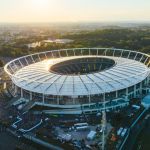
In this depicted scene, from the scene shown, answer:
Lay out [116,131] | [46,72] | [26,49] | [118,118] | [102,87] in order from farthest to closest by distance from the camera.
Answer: [26,49]
[46,72]
[102,87]
[118,118]
[116,131]

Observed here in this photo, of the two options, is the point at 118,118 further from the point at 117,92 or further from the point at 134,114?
the point at 117,92

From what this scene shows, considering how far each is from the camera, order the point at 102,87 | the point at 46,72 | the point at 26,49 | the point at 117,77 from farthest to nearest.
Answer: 1. the point at 26,49
2. the point at 46,72
3. the point at 117,77
4. the point at 102,87

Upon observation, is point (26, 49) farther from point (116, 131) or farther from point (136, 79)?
point (116, 131)

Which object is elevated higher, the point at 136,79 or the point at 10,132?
the point at 136,79

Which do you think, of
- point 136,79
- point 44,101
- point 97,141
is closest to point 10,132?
point 44,101

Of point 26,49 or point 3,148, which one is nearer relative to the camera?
point 3,148

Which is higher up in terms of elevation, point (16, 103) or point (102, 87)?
point (102, 87)

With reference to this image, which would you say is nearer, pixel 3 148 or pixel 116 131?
pixel 3 148

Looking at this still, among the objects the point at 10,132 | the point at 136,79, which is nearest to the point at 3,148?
the point at 10,132

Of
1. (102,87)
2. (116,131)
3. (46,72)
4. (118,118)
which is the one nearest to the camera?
(116,131)
